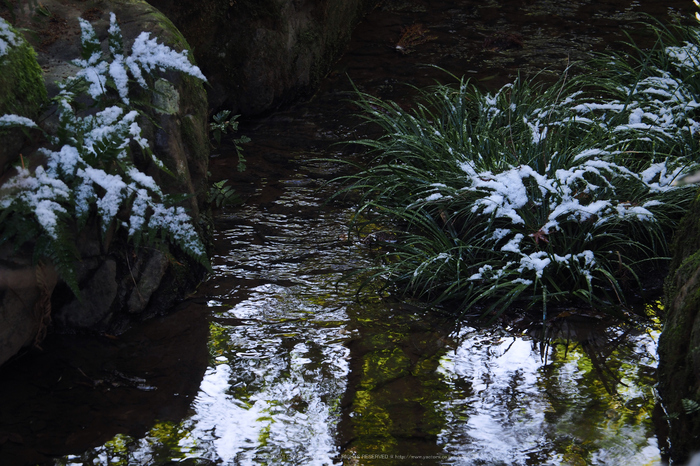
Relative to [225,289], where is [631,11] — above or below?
above

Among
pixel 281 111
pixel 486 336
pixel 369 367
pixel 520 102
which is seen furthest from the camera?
pixel 281 111

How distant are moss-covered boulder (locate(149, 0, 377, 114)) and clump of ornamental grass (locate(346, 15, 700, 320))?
1599 mm

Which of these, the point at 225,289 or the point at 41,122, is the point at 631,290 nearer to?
the point at 225,289

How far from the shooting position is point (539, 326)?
128 inches

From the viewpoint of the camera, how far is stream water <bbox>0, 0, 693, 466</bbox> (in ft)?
8.15

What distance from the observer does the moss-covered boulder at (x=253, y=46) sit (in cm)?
531

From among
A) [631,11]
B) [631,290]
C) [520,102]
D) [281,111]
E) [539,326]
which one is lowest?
[539,326]

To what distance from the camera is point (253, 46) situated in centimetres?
558

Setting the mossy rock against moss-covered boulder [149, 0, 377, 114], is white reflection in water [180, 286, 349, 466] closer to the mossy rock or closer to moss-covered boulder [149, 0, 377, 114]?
the mossy rock

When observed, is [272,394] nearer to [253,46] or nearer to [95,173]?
[95,173]

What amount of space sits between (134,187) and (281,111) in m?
2.98

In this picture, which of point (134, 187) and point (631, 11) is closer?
point (134, 187)

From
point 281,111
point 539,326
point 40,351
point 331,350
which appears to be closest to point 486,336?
point 539,326

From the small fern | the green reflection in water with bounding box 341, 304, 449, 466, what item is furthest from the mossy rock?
the small fern
